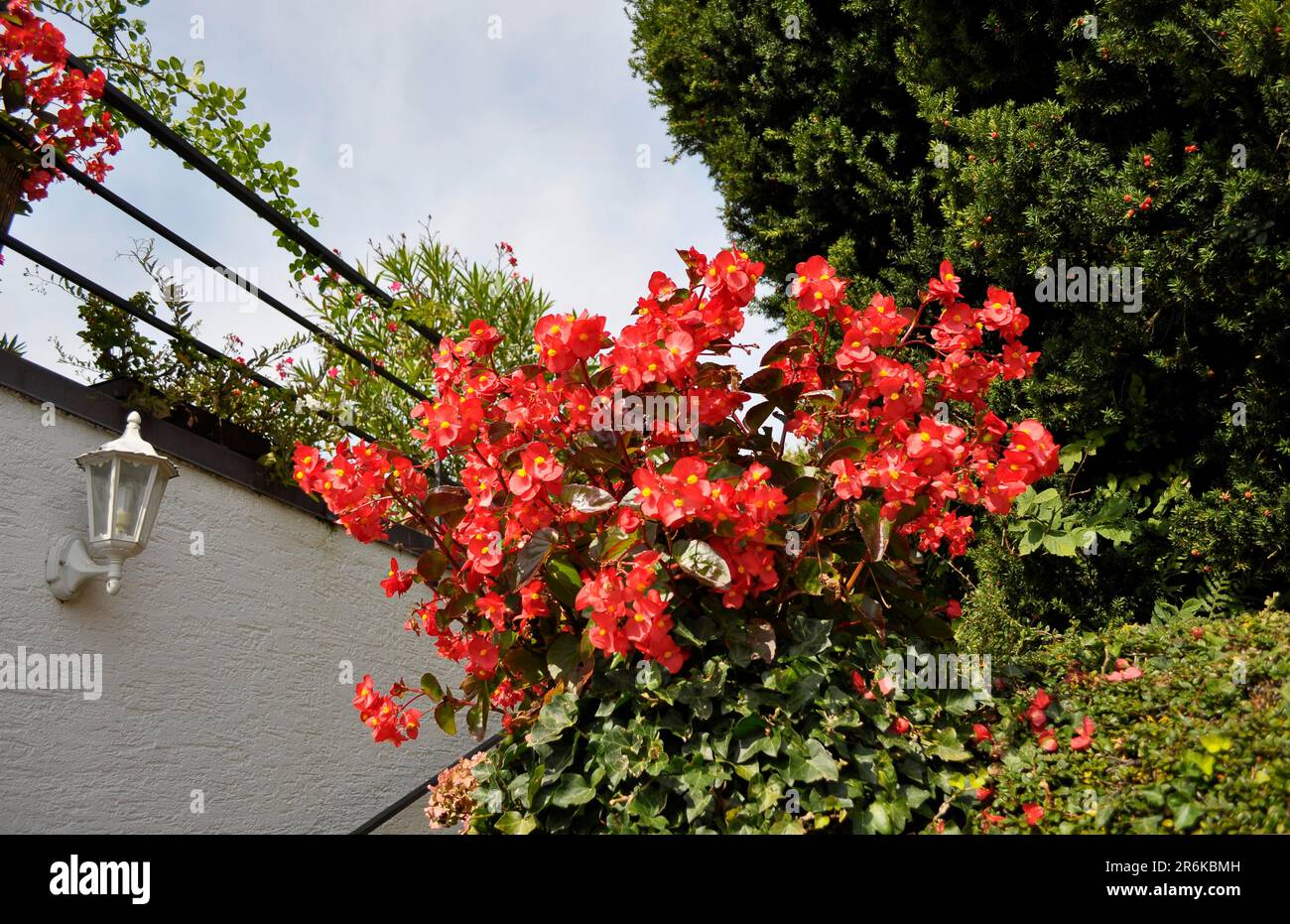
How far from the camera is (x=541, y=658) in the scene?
6.06 feet

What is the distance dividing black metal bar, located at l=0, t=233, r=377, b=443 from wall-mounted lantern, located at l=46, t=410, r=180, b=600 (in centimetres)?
65

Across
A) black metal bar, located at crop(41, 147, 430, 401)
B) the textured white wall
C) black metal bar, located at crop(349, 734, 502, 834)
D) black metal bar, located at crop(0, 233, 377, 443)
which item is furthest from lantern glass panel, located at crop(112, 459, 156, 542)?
black metal bar, located at crop(349, 734, 502, 834)

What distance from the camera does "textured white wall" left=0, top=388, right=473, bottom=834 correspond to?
8.31 ft

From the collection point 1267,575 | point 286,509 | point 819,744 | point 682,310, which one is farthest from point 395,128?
point 1267,575

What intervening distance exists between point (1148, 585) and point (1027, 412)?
689 mm

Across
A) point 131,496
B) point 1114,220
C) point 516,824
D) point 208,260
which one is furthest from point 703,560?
point 208,260

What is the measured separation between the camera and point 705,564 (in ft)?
5.04

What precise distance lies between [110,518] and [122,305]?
2.96 feet

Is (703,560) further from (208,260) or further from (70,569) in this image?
(208,260)

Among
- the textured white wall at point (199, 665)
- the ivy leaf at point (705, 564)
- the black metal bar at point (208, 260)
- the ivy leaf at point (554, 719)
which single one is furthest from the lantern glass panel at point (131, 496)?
the ivy leaf at point (705, 564)

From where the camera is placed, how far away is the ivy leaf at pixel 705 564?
152cm

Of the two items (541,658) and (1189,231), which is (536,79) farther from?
(541,658)

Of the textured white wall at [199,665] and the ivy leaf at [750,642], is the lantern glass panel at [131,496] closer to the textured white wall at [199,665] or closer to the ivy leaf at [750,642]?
the textured white wall at [199,665]

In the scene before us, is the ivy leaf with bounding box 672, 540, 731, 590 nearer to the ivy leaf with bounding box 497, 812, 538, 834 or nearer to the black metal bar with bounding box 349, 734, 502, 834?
the ivy leaf with bounding box 497, 812, 538, 834
